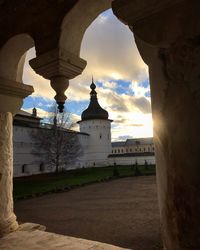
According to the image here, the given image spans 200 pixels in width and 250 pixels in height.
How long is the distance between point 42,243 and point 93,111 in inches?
1346

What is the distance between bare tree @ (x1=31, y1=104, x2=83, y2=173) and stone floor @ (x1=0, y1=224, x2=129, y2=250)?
20.7m

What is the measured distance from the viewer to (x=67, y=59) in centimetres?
230

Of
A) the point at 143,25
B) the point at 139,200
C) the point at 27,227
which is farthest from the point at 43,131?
the point at 143,25

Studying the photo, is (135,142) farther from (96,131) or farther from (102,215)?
(102,215)

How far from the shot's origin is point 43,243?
8.97ft

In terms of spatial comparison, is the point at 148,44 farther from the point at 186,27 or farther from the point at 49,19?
the point at 49,19

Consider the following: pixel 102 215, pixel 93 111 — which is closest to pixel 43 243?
pixel 102 215

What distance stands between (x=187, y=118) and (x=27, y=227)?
9.04ft

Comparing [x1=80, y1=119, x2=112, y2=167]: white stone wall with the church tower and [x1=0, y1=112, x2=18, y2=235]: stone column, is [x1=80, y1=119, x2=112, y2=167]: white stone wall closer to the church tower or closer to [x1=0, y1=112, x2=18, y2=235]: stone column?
the church tower

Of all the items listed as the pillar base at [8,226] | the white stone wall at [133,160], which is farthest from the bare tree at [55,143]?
the pillar base at [8,226]

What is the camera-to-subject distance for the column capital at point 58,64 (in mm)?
2244

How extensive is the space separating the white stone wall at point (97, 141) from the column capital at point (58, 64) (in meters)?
32.2

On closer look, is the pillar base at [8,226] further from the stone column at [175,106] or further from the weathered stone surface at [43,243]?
the stone column at [175,106]

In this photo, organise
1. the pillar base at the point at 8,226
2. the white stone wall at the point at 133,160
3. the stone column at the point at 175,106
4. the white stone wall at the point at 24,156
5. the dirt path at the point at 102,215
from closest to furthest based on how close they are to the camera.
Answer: the stone column at the point at 175,106 < the pillar base at the point at 8,226 < the dirt path at the point at 102,215 < the white stone wall at the point at 24,156 < the white stone wall at the point at 133,160
